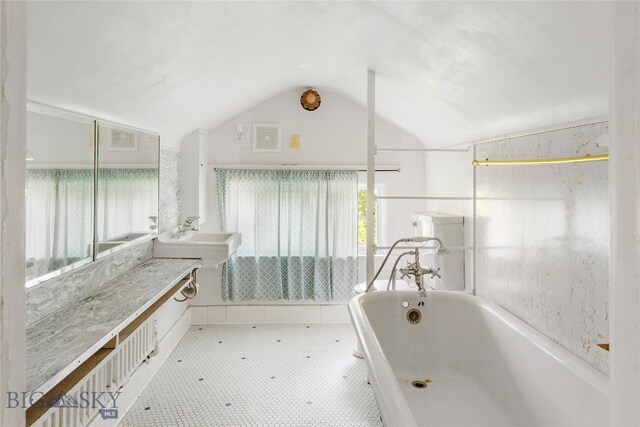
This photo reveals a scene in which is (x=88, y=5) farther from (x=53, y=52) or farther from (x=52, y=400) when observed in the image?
(x=52, y=400)

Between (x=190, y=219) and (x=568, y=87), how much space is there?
3058 mm

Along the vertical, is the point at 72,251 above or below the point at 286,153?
below

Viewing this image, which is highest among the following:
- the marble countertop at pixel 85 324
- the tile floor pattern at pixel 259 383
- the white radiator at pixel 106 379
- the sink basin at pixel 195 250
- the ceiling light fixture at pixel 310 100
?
the ceiling light fixture at pixel 310 100

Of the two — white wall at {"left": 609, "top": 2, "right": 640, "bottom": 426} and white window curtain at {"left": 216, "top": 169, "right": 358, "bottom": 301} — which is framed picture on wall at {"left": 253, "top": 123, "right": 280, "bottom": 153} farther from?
white wall at {"left": 609, "top": 2, "right": 640, "bottom": 426}

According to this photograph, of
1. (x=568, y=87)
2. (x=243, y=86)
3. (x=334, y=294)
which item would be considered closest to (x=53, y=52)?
(x=243, y=86)

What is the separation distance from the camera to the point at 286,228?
3.99 m

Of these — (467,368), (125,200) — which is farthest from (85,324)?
(467,368)

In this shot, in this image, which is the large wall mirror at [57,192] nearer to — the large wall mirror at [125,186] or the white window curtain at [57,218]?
the white window curtain at [57,218]

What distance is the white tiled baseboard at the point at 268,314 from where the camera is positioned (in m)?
3.98

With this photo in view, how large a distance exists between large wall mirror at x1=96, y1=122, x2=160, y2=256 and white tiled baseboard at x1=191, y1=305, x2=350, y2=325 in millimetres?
1291

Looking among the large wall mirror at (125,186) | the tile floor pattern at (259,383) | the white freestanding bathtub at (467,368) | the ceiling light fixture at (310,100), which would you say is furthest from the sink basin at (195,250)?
the ceiling light fixture at (310,100)

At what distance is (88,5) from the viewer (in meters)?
1.34

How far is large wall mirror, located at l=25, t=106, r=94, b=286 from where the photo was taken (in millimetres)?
1624

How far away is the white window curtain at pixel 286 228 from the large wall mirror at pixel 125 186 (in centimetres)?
102
